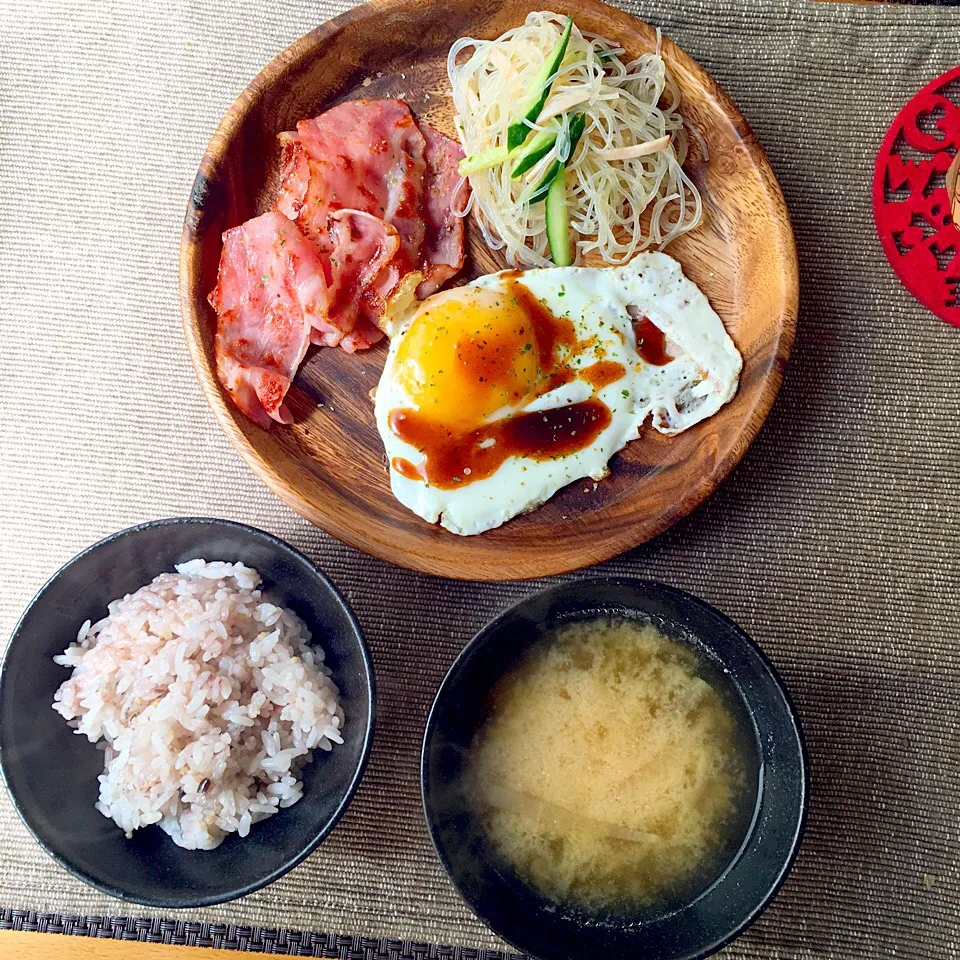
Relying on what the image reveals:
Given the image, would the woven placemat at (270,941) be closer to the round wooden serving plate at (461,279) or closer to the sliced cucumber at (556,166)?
the round wooden serving plate at (461,279)

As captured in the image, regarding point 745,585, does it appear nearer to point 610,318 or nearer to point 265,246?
point 610,318

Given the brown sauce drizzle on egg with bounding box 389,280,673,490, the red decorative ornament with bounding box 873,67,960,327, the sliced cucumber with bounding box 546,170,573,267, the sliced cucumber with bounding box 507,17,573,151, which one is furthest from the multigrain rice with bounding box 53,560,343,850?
the red decorative ornament with bounding box 873,67,960,327

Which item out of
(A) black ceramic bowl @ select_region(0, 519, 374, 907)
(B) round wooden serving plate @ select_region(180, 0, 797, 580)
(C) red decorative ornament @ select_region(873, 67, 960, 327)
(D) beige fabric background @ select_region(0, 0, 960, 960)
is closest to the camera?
(A) black ceramic bowl @ select_region(0, 519, 374, 907)

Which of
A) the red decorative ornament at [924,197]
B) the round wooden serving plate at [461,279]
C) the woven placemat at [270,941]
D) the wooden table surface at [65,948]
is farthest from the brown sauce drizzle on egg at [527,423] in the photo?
the wooden table surface at [65,948]

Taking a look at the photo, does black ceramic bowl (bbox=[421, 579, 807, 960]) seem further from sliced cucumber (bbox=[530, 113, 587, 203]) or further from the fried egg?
sliced cucumber (bbox=[530, 113, 587, 203])

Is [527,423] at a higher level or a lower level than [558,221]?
lower

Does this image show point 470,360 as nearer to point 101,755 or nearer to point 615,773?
point 615,773

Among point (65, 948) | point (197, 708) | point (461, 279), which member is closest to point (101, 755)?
point (197, 708)
